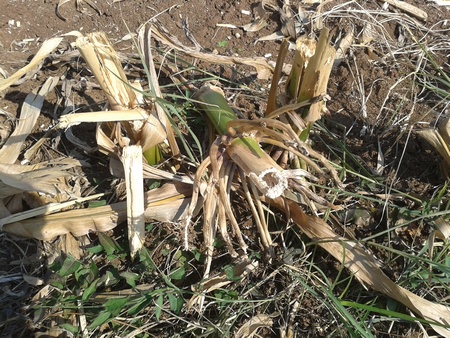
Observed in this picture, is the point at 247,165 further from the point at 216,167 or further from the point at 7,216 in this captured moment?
the point at 7,216

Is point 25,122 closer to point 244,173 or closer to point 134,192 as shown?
point 134,192

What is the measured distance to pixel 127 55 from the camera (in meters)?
1.98

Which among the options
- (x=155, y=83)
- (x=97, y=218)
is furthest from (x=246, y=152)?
(x=97, y=218)

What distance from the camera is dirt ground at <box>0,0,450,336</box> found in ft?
5.73

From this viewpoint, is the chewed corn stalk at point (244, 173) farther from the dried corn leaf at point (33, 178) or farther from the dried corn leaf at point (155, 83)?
the dried corn leaf at point (33, 178)

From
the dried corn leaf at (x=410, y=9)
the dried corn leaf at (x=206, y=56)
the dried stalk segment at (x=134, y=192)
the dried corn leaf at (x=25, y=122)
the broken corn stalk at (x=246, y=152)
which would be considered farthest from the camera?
the dried corn leaf at (x=410, y=9)

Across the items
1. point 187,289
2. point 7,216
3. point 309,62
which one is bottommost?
point 187,289

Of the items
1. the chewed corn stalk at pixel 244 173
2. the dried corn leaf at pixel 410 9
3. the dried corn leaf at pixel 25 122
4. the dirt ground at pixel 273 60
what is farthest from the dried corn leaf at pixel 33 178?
the dried corn leaf at pixel 410 9

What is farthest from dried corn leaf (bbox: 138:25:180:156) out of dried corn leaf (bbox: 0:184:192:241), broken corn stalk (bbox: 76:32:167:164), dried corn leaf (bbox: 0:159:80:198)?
dried corn leaf (bbox: 0:159:80:198)

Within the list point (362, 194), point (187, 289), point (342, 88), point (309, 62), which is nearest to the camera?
point (309, 62)

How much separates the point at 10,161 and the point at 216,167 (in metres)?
0.75

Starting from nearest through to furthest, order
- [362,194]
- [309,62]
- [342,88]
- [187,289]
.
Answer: [309,62] → [187,289] → [362,194] → [342,88]

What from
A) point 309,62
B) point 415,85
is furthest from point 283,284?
point 415,85

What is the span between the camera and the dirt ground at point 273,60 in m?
1.75
